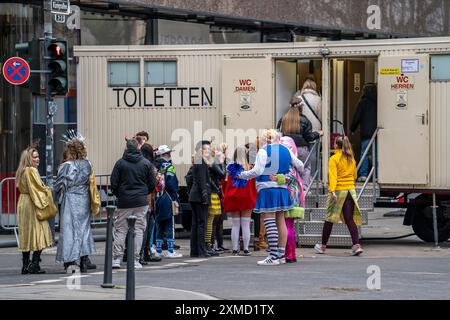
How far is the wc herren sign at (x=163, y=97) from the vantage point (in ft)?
69.1

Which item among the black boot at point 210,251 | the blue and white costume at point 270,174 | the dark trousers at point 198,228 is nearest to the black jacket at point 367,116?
the black boot at point 210,251

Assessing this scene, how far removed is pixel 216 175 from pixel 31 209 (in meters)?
3.61

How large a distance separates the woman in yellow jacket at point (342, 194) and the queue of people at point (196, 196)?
16 mm

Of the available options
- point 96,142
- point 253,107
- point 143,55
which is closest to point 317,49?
point 253,107

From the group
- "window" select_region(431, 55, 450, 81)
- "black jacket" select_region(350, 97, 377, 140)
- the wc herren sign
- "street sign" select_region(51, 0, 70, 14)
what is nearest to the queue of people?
"black jacket" select_region(350, 97, 377, 140)

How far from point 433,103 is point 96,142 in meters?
6.36

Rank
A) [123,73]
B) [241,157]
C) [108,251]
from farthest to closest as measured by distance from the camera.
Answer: [123,73] < [241,157] < [108,251]

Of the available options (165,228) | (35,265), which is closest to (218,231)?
(165,228)

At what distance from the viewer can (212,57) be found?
2094 cm

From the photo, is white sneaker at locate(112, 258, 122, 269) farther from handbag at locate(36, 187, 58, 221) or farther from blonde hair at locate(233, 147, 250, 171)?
blonde hair at locate(233, 147, 250, 171)

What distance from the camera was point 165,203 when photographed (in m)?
17.8

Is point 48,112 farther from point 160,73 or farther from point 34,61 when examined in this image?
point 160,73

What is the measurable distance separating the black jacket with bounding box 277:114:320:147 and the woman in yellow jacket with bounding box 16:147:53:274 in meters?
5.04
